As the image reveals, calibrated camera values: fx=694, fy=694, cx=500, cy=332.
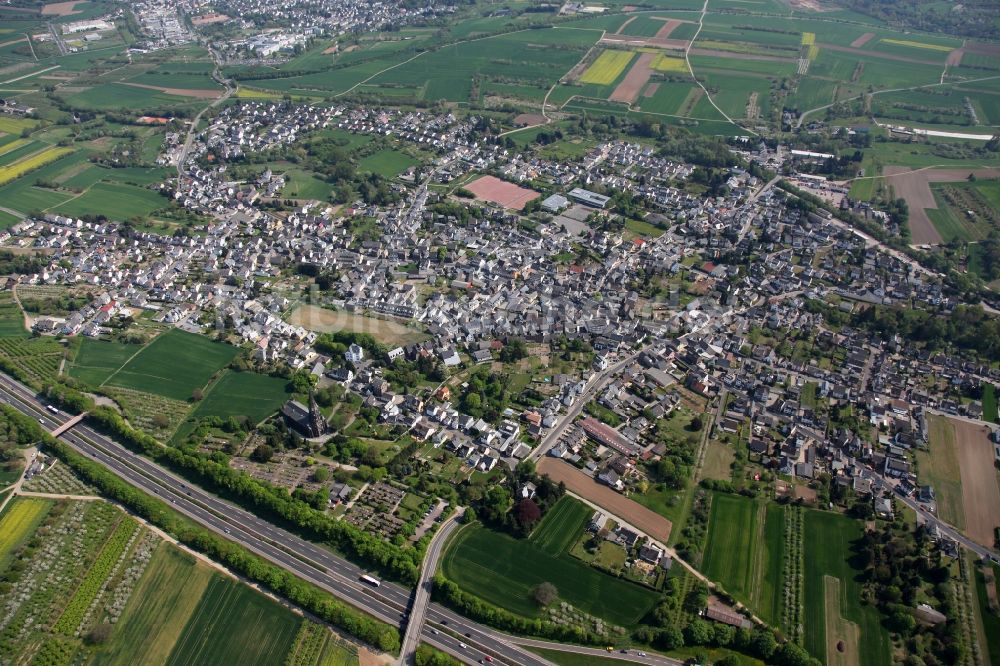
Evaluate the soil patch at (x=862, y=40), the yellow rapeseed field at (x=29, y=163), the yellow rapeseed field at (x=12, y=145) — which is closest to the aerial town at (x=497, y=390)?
the yellow rapeseed field at (x=29, y=163)

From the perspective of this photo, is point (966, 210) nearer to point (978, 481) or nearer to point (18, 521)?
point (978, 481)

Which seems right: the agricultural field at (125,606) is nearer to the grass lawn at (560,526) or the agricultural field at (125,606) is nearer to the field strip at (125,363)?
the grass lawn at (560,526)

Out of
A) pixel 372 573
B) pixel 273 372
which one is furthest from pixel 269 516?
pixel 273 372

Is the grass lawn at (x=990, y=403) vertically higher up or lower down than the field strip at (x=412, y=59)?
lower down

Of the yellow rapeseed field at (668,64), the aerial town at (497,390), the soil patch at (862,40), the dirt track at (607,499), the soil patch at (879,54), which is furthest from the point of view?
the soil patch at (862,40)

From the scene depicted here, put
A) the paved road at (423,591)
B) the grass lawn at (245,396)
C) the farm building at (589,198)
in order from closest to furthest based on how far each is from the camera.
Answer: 1. the paved road at (423,591)
2. the grass lawn at (245,396)
3. the farm building at (589,198)

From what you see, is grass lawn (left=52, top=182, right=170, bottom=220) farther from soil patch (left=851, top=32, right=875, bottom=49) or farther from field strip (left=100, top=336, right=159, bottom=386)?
soil patch (left=851, top=32, right=875, bottom=49)
